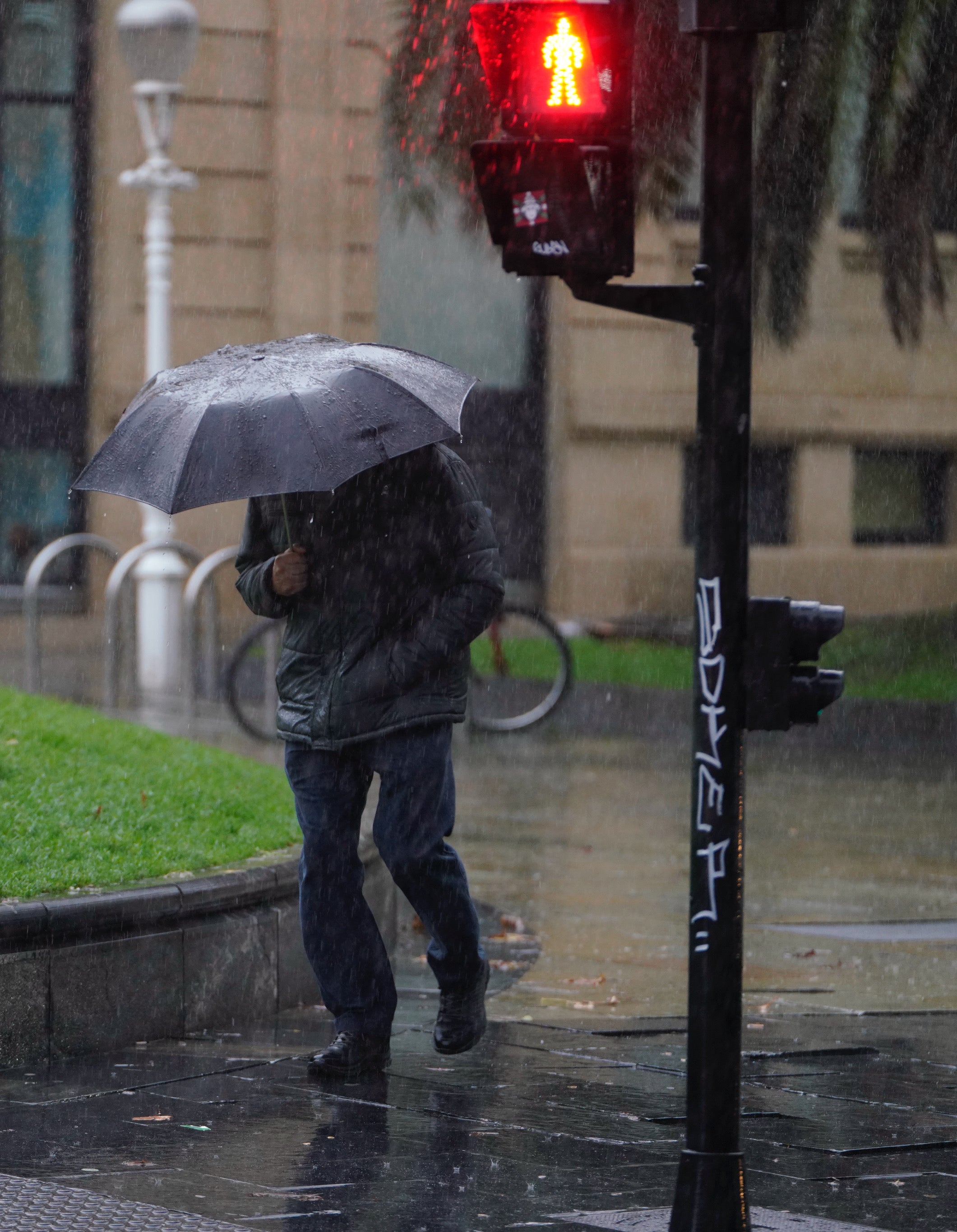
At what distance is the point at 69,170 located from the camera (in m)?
20.4

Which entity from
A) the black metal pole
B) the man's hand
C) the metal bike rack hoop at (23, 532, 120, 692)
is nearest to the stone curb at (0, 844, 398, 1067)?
the man's hand

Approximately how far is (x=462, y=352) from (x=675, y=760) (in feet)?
32.1

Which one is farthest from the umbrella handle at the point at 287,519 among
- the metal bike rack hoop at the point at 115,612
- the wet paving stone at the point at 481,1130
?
the metal bike rack hoop at the point at 115,612

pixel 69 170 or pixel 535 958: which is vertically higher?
pixel 69 170

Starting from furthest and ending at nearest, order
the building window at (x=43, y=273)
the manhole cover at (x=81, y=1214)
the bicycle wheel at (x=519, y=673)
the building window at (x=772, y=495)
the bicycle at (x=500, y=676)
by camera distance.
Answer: the building window at (x=772, y=495) → the building window at (x=43, y=273) → the bicycle wheel at (x=519, y=673) → the bicycle at (x=500, y=676) → the manhole cover at (x=81, y=1214)

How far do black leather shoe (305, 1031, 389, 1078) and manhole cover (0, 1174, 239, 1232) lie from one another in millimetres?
1130

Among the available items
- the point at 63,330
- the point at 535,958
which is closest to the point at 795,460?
the point at 63,330

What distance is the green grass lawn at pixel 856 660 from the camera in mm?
15516

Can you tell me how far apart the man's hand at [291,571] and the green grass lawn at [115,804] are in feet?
4.35

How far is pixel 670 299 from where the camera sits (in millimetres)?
3959

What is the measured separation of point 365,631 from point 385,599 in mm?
100

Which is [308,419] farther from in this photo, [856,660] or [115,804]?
[856,660]

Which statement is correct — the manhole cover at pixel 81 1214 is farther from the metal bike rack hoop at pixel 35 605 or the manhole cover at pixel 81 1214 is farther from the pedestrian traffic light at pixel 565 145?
the metal bike rack hoop at pixel 35 605

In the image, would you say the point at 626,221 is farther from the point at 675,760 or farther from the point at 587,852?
the point at 675,760
